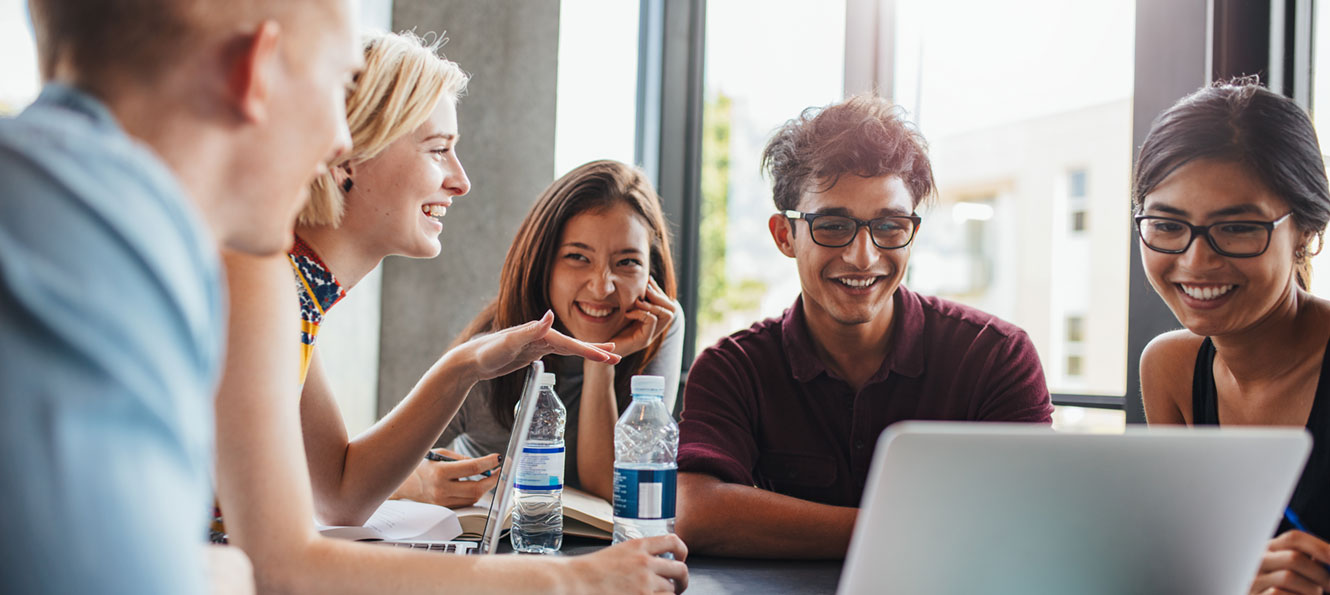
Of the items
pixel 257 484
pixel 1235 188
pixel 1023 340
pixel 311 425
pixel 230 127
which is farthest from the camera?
pixel 1023 340

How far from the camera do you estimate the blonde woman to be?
3.00 feet

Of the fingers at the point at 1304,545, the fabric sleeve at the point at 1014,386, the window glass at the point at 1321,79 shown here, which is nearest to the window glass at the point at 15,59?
the fabric sleeve at the point at 1014,386

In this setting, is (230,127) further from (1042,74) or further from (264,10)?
(1042,74)

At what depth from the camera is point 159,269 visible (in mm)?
497

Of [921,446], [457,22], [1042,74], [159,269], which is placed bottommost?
[921,446]

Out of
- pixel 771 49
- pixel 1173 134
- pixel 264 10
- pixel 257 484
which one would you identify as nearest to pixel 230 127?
pixel 264 10

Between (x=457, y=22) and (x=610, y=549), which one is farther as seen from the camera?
(x=457, y=22)

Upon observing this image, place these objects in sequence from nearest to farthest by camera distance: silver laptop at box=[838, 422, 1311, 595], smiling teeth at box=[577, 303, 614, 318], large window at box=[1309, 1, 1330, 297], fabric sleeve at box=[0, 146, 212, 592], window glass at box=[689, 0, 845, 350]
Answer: fabric sleeve at box=[0, 146, 212, 592] < silver laptop at box=[838, 422, 1311, 595] < large window at box=[1309, 1, 1330, 297] < smiling teeth at box=[577, 303, 614, 318] < window glass at box=[689, 0, 845, 350]

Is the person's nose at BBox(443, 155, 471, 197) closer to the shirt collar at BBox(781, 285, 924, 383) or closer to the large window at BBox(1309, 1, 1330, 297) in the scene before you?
the shirt collar at BBox(781, 285, 924, 383)

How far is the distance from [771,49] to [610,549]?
2.96 m

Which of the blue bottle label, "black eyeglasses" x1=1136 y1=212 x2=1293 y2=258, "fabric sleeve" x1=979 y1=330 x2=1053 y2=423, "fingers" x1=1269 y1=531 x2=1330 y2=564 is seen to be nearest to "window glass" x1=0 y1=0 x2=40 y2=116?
the blue bottle label

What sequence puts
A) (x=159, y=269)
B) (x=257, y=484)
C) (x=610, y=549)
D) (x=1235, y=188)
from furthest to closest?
(x=1235, y=188) → (x=610, y=549) → (x=257, y=484) → (x=159, y=269)

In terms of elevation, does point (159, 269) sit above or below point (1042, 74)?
below

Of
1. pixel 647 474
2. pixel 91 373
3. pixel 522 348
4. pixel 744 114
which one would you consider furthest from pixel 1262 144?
pixel 744 114
